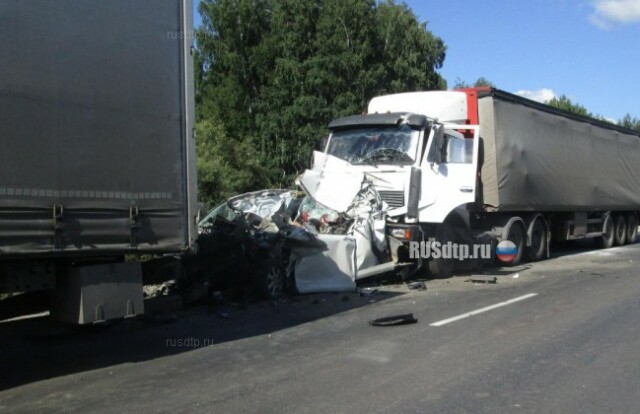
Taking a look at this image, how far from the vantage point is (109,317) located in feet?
19.0

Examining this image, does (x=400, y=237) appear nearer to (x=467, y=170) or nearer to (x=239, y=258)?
(x=467, y=170)

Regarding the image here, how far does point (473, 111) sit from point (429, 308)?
5662 millimetres

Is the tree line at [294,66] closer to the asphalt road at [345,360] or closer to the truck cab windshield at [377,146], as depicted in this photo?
the truck cab windshield at [377,146]

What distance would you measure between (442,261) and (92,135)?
7.91m

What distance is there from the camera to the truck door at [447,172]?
451 inches

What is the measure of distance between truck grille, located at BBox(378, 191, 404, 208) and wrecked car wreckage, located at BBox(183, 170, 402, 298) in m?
0.14

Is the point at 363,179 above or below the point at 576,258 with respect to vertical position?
above

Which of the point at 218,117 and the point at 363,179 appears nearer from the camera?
the point at 363,179

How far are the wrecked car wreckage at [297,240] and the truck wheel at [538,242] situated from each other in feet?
18.6

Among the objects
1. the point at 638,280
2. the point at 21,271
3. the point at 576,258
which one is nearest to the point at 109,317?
the point at 21,271

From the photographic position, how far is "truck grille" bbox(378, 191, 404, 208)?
447 inches

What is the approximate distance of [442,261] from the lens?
12047 millimetres

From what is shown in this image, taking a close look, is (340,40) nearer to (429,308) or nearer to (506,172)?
(506,172)

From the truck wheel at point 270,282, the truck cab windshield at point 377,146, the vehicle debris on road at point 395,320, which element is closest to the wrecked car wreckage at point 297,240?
the truck wheel at point 270,282
